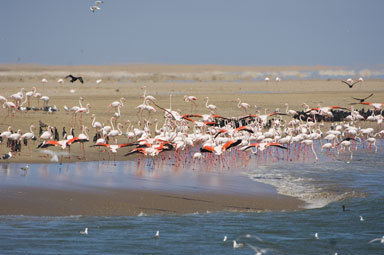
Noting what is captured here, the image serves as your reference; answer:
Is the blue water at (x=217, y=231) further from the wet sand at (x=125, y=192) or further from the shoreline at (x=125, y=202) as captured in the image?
the wet sand at (x=125, y=192)

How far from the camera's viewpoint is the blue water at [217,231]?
7.90m

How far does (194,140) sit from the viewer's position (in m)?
16.2

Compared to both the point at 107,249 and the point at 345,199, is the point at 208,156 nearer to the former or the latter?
the point at 345,199

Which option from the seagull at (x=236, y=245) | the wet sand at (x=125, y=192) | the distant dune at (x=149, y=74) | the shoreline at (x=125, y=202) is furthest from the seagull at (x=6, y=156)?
the distant dune at (x=149, y=74)

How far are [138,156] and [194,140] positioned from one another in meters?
1.66

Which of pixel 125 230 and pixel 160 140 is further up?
pixel 160 140

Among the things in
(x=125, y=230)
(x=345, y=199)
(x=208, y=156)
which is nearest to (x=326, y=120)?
(x=208, y=156)

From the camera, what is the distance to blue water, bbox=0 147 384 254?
25.9 ft

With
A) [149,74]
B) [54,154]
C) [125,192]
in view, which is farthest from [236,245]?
[149,74]

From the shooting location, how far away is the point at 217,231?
8.67 metres

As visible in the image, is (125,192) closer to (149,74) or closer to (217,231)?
(217,231)

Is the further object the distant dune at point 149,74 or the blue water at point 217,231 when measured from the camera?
the distant dune at point 149,74

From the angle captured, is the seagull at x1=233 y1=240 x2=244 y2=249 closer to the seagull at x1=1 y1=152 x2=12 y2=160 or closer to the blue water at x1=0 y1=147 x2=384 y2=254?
the blue water at x1=0 y1=147 x2=384 y2=254

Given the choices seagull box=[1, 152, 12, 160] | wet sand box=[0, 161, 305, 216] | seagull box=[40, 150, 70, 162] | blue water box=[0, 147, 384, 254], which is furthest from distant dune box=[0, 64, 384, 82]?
blue water box=[0, 147, 384, 254]
